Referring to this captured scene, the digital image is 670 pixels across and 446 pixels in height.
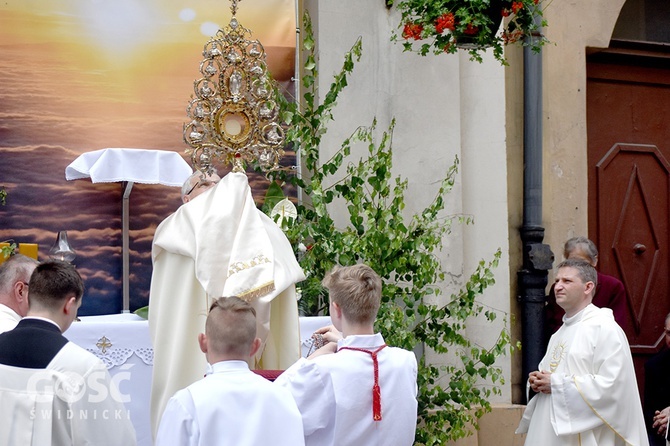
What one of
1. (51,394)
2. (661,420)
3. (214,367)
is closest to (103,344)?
(51,394)

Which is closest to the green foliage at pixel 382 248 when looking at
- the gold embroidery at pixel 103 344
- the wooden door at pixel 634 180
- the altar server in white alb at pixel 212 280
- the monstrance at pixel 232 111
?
the monstrance at pixel 232 111

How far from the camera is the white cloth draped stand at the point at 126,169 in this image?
698 centimetres

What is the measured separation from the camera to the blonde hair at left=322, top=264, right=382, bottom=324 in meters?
→ 4.07

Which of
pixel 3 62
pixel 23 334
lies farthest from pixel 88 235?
pixel 23 334

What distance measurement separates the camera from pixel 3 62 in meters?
7.05

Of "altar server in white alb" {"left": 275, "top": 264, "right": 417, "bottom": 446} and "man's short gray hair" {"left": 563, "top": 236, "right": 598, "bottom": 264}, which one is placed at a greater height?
"man's short gray hair" {"left": 563, "top": 236, "right": 598, "bottom": 264}

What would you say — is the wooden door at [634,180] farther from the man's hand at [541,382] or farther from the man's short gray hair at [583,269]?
the man's hand at [541,382]

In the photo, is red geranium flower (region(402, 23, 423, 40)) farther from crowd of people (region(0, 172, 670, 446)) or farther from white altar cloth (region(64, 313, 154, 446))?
white altar cloth (region(64, 313, 154, 446))

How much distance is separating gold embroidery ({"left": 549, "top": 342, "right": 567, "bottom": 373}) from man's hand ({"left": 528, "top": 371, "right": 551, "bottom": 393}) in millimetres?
105

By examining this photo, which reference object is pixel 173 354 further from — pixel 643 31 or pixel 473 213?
pixel 643 31

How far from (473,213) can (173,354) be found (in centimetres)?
341

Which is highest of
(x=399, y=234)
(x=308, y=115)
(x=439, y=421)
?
(x=308, y=115)

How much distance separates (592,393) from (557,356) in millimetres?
374

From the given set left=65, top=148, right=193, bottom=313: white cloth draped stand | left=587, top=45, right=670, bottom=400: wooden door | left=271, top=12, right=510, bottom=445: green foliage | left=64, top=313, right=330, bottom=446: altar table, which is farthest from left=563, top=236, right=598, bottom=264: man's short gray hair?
left=64, top=313, right=330, bottom=446: altar table
